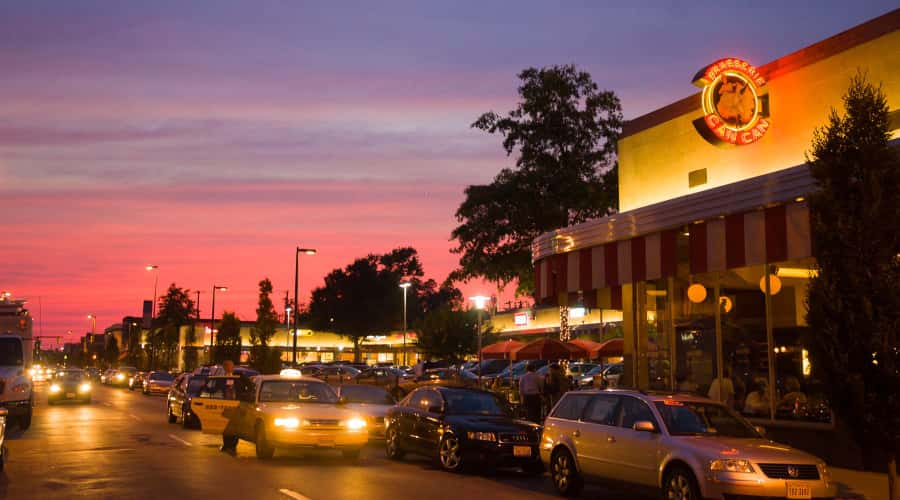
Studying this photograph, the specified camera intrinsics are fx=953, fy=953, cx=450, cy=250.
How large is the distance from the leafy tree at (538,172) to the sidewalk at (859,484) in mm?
22924

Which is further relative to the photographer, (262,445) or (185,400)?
(185,400)

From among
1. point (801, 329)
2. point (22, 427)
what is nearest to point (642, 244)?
point (801, 329)

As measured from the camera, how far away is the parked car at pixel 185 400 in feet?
84.9

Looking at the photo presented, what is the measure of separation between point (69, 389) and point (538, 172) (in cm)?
2228

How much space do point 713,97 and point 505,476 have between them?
360 inches

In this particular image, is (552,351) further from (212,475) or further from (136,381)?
(136,381)

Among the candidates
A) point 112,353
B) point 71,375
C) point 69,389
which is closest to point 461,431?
point 69,389

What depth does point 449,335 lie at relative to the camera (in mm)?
72750

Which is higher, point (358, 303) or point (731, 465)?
point (358, 303)

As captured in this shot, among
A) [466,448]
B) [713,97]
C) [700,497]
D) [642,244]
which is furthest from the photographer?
[642,244]

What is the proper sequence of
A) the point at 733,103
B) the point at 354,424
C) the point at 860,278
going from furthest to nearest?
the point at 733,103, the point at 354,424, the point at 860,278

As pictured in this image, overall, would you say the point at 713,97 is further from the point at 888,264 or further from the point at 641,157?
the point at 888,264

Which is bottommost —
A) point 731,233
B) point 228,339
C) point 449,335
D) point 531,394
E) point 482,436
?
point 482,436

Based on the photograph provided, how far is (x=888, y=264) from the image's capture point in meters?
12.8
